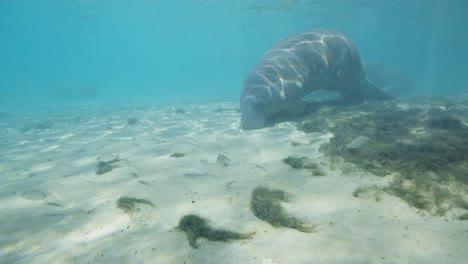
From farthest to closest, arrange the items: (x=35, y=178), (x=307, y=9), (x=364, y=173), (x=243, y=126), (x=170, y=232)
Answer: (x=307, y=9) → (x=243, y=126) → (x=35, y=178) → (x=364, y=173) → (x=170, y=232)

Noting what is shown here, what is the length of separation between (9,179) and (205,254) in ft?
16.3

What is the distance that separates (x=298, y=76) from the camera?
8.58 m

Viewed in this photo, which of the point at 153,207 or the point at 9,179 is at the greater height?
the point at 153,207

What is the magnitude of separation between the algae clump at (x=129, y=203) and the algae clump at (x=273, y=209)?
1.36 meters

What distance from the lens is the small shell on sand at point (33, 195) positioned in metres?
4.25

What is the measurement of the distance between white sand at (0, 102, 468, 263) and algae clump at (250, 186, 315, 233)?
0.32ft

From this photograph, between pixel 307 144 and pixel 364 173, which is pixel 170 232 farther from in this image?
pixel 307 144

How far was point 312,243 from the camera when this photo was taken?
8.63 ft

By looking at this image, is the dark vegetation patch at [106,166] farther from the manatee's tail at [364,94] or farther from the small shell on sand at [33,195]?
the manatee's tail at [364,94]

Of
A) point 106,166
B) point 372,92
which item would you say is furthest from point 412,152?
point 372,92

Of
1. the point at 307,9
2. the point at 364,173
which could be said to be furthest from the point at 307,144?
the point at 307,9

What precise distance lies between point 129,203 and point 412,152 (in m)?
4.13

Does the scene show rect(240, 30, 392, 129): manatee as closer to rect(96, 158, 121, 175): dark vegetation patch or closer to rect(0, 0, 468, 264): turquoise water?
rect(0, 0, 468, 264): turquoise water

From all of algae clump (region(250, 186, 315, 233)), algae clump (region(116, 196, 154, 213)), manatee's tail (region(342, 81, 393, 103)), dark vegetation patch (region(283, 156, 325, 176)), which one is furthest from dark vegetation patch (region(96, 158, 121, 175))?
manatee's tail (region(342, 81, 393, 103))
